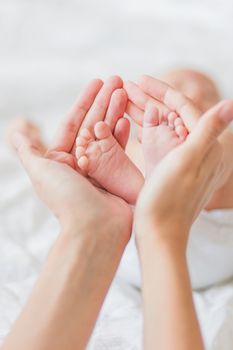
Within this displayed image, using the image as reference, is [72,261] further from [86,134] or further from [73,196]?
[86,134]

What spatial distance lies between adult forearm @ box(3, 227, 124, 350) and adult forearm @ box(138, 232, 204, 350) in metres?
0.06

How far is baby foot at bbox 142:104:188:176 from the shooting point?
3.06 feet

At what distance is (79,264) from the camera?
2.60 feet

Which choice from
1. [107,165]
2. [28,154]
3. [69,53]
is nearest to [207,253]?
[107,165]

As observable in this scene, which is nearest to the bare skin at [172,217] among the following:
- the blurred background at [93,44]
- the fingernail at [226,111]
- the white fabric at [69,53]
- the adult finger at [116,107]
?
the fingernail at [226,111]

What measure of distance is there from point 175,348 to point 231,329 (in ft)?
1.04

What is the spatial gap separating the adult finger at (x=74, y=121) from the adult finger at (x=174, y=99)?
0.28ft

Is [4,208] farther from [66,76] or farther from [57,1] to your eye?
[57,1]

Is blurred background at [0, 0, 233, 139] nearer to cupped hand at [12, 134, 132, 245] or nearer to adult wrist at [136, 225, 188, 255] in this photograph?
cupped hand at [12, 134, 132, 245]

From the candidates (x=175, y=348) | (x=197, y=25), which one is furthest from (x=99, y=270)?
(x=197, y=25)

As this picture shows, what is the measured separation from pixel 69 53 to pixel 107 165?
0.77 m

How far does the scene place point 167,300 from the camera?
721 millimetres

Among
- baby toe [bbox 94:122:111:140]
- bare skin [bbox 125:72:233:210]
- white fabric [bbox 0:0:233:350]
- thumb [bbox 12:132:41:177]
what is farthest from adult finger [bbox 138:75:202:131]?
white fabric [bbox 0:0:233:350]

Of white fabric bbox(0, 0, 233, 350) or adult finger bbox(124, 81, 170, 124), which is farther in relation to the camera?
white fabric bbox(0, 0, 233, 350)
